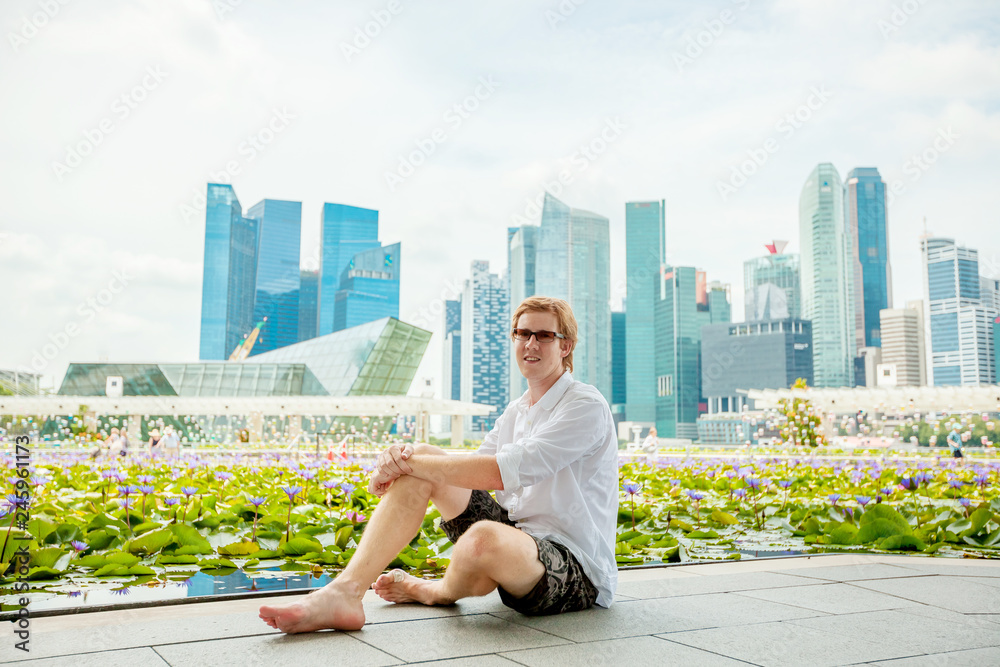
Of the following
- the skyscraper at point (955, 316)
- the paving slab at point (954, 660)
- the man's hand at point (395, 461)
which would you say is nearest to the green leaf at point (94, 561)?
the man's hand at point (395, 461)

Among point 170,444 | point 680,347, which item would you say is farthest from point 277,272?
point 170,444

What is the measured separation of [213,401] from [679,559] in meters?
26.5

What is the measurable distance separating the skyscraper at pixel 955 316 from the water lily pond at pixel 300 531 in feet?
428

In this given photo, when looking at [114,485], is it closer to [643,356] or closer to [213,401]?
[213,401]

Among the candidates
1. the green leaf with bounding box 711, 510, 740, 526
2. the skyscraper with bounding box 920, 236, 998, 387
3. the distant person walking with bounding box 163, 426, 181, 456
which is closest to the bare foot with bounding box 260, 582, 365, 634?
the green leaf with bounding box 711, 510, 740, 526

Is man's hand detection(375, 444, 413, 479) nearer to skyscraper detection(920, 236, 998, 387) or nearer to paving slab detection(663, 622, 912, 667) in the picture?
paving slab detection(663, 622, 912, 667)

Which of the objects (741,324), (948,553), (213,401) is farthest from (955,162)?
(948,553)

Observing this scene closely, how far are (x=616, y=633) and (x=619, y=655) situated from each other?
0.76 feet

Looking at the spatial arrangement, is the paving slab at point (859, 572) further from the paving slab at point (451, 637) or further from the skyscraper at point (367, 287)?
the skyscraper at point (367, 287)

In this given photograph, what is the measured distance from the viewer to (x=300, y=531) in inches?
135

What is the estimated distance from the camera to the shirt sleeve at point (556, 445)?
6.38ft

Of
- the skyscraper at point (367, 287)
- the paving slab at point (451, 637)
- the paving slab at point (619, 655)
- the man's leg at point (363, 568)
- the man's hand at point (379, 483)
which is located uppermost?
the skyscraper at point (367, 287)

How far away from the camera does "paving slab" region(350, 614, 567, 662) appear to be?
1672mm

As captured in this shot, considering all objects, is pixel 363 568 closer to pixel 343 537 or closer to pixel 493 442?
pixel 493 442
